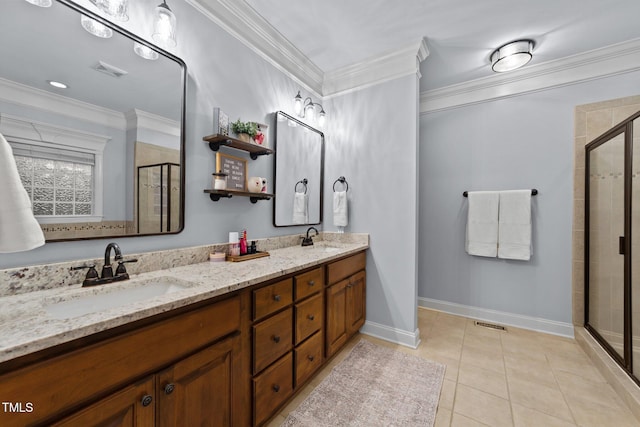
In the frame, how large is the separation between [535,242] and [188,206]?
3168mm

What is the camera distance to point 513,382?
1.77 meters

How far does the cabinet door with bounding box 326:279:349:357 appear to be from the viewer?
187 cm

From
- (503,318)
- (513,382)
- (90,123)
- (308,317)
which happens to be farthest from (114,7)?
(503,318)

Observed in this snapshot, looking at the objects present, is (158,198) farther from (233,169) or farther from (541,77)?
(541,77)

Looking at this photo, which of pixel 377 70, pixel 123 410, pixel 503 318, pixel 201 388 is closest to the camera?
pixel 123 410

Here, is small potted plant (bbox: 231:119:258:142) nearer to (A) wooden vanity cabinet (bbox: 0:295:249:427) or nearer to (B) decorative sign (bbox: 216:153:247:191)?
(B) decorative sign (bbox: 216:153:247:191)

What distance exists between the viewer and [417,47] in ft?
7.18

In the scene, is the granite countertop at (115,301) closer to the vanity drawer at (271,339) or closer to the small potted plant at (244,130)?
the vanity drawer at (271,339)

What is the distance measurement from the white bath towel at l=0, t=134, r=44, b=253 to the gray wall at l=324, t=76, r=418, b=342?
218 centimetres

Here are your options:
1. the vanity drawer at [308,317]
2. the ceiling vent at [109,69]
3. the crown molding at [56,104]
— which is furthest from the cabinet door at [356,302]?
the ceiling vent at [109,69]

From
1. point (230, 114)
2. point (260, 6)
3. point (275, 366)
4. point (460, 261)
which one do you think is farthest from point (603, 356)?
point (260, 6)

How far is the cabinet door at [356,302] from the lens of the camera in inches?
85.0

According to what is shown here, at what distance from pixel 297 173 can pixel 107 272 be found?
5.30 ft

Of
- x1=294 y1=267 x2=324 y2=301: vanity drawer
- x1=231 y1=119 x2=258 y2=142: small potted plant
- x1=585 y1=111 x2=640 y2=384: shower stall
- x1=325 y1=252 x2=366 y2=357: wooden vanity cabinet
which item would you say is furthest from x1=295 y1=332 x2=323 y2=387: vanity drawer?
x1=585 y1=111 x2=640 y2=384: shower stall
